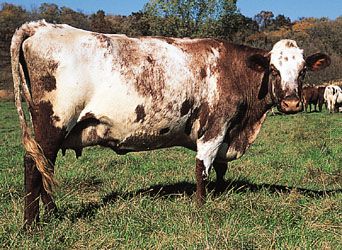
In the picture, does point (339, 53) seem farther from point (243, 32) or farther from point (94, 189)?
point (94, 189)

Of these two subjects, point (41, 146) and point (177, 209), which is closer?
point (41, 146)

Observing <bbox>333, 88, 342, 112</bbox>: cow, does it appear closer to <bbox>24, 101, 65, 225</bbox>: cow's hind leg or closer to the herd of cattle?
the herd of cattle

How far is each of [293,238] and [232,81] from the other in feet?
8.23

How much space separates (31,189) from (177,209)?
1.71 m

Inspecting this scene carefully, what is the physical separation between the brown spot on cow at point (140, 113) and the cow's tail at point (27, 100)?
1174mm

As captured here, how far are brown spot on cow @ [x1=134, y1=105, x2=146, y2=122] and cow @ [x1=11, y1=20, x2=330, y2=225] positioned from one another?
0.5 inches

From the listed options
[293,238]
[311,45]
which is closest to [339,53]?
[311,45]

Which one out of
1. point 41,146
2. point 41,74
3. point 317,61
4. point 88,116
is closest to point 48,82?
point 41,74

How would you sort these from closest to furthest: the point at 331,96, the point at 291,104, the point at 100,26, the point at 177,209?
the point at 177,209, the point at 291,104, the point at 331,96, the point at 100,26

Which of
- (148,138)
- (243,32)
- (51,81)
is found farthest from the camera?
(243,32)

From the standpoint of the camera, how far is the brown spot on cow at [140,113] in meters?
5.47

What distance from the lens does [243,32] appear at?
2677 inches

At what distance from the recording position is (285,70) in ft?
19.6

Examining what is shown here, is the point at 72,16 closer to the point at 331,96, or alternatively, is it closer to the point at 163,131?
the point at 331,96
